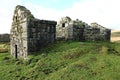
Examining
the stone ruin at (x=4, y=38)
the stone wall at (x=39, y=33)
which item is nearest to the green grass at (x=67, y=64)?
the stone wall at (x=39, y=33)

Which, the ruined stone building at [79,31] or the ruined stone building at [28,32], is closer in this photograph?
the ruined stone building at [28,32]

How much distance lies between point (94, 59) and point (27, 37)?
7.16 meters

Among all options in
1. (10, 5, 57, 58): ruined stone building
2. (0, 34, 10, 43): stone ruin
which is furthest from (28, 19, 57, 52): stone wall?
(0, 34, 10, 43): stone ruin

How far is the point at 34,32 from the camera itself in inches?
883

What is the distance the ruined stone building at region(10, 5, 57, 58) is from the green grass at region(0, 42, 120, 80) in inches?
33.1

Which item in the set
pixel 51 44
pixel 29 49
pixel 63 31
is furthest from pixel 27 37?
pixel 63 31

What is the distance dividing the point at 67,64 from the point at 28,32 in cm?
577

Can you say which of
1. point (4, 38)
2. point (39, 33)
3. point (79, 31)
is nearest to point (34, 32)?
point (39, 33)

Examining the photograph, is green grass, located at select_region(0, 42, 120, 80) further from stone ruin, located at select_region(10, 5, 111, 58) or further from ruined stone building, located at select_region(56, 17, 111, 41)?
ruined stone building, located at select_region(56, 17, 111, 41)

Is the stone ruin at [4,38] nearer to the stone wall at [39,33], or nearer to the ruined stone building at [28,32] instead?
the ruined stone building at [28,32]

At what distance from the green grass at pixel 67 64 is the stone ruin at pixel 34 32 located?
37.6 inches

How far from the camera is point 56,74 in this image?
16734mm

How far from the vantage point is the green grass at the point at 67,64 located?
624 inches

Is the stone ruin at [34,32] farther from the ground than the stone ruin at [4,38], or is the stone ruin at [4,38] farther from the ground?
the stone ruin at [34,32]
